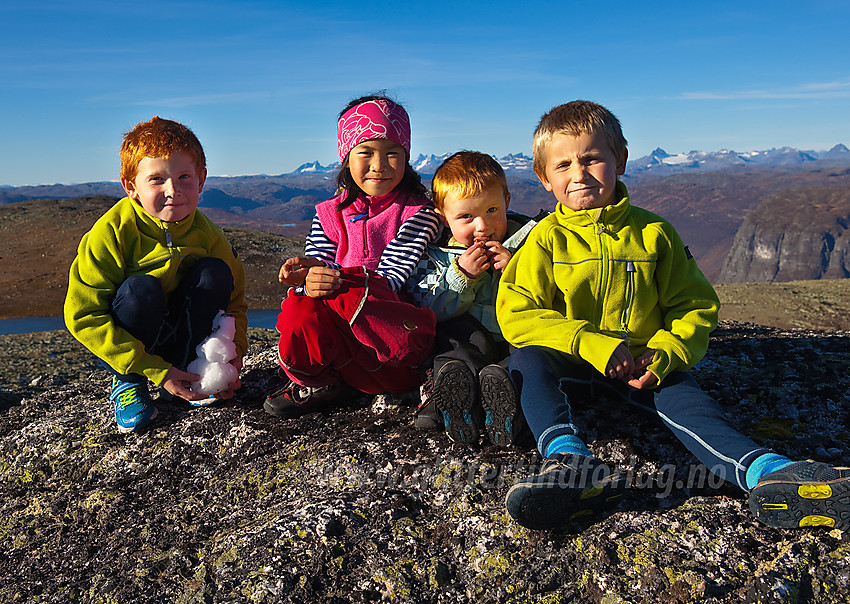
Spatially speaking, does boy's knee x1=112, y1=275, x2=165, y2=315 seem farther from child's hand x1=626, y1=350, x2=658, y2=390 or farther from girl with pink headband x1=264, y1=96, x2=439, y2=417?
child's hand x1=626, y1=350, x2=658, y2=390

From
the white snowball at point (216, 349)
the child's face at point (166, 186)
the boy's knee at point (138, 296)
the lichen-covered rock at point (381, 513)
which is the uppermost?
the child's face at point (166, 186)

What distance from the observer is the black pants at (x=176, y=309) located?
4.61m

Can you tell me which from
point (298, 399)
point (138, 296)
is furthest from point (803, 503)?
point (138, 296)

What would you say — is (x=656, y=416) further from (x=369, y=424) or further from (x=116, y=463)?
(x=116, y=463)

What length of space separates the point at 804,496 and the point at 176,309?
4.37 metres

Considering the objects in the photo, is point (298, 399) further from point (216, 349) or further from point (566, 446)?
point (566, 446)

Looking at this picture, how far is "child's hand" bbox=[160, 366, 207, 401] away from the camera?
478 cm

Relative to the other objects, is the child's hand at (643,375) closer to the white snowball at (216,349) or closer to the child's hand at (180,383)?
the white snowball at (216,349)

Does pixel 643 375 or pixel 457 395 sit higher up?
pixel 643 375

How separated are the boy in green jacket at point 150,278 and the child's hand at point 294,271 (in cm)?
96

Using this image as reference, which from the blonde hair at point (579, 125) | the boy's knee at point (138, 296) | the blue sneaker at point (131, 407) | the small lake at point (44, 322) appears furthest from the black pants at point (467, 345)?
the small lake at point (44, 322)

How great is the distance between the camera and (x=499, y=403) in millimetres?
3756

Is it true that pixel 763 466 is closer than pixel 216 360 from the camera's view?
Yes

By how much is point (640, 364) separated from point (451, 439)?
1.27 meters
